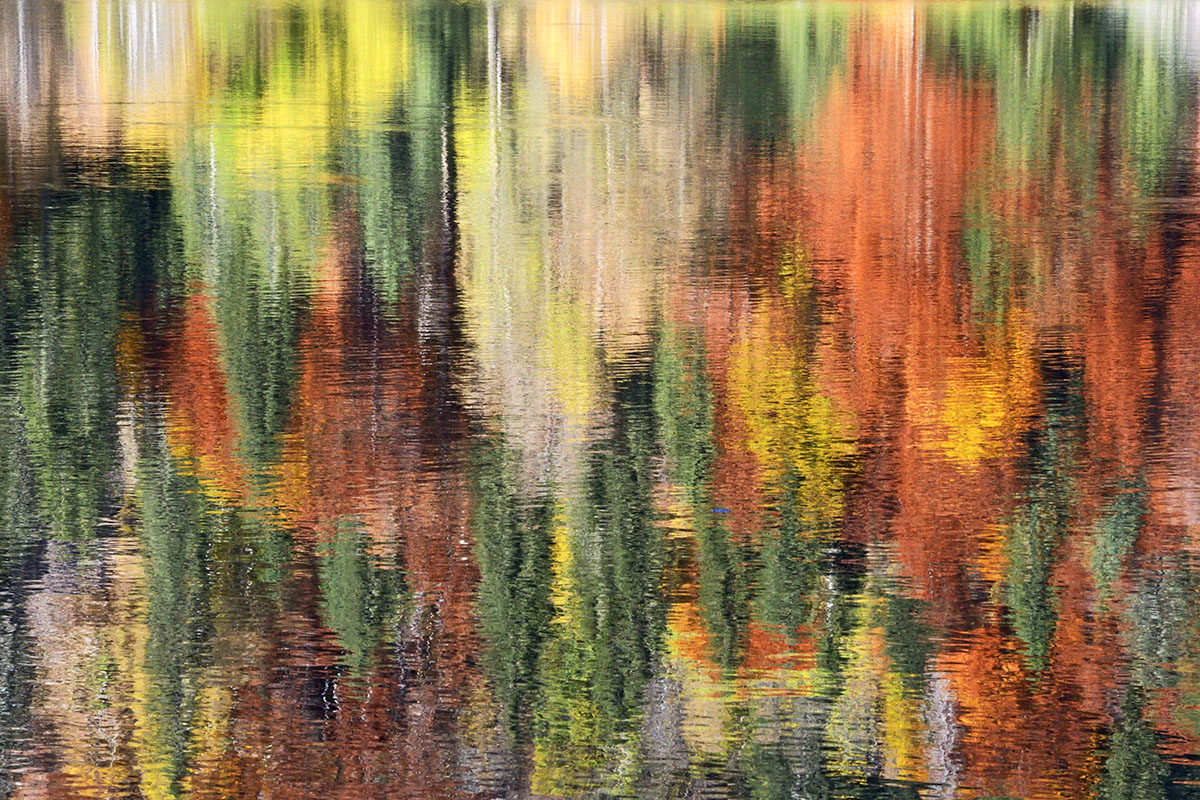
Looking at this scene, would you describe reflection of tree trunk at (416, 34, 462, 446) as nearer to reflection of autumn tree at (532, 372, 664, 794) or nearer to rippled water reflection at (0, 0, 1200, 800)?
rippled water reflection at (0, 0, 1200, 800)

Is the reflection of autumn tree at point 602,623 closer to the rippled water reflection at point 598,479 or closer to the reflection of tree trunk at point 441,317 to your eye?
the rippled water reflection at point 598,479

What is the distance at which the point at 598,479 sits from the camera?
8117 millimetres

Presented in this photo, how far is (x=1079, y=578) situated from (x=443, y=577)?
239cm

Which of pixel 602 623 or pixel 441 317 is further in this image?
pixel 441 317

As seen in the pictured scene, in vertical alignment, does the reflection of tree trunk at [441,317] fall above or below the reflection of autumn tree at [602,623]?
above

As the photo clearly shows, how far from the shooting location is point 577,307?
11352mm

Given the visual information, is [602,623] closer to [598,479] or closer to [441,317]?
[598,479]

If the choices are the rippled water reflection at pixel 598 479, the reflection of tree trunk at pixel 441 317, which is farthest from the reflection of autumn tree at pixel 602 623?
the reflection of tree trunk at pixel 441 317

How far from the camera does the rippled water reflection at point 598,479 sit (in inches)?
225

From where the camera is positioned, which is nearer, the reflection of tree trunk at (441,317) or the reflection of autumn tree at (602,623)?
the reflection of autumn tree at (602,623)

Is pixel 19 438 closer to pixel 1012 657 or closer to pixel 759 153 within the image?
pixel 1012 657

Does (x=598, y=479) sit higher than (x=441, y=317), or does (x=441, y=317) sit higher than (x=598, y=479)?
(x=441, y=317)

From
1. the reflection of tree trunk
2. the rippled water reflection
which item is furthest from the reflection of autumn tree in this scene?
the reflection of tree trunk

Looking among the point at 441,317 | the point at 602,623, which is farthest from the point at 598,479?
the point at 441,317
